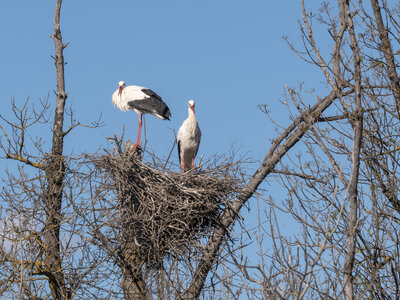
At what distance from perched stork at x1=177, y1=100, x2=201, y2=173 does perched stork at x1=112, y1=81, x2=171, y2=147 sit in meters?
0.66

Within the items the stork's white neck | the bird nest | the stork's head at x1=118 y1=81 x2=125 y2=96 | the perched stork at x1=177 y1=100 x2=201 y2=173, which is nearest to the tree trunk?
the bird nest

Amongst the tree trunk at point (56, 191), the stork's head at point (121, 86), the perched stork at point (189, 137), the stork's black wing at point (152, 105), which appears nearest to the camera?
the tree trunk at point (56, 191)

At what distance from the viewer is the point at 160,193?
9648 millimetres

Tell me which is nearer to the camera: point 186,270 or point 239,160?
point 186,270

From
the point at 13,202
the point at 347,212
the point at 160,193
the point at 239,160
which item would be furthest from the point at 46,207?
the point at 347,212

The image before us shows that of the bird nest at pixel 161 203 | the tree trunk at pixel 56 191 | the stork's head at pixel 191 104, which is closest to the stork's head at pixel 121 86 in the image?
the stork's head at pixel 191 104

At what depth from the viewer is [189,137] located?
12406 millimetres

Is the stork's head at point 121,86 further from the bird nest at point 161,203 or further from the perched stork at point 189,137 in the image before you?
the bird nest at point 161,203

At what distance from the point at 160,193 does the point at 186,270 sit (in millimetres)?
1107

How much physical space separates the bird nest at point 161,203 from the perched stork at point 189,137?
7.86 ft

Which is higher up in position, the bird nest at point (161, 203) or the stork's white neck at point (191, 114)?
the stork's white neck at point (191, 114)

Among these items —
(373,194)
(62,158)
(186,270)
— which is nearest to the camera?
(373,194)

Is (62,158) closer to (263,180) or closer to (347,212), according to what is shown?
(263,180)

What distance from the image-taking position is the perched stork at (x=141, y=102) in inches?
514
